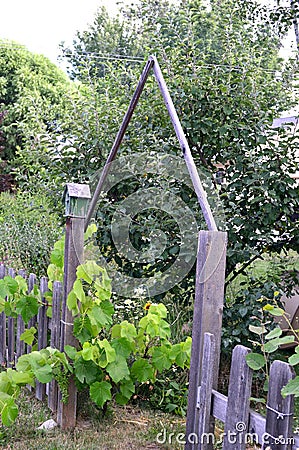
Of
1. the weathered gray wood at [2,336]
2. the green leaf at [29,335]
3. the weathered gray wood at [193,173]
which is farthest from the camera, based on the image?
the weathered gray wood at [2,336]

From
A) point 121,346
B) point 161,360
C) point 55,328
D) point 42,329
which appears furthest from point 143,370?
point 42,329

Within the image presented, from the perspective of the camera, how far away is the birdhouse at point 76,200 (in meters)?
3.01

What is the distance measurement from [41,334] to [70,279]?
0.66 meters

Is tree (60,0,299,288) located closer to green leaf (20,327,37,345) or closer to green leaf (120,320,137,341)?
green leaf (120,320,137,341)

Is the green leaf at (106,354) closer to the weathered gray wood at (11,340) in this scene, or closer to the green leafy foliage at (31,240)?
the weathered gray wood at (11,340)

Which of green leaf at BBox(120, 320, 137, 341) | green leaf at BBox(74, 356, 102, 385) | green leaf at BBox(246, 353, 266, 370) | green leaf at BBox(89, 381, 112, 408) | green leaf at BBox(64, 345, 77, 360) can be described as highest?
green leaf at BBox(246, 353, 266, 370)

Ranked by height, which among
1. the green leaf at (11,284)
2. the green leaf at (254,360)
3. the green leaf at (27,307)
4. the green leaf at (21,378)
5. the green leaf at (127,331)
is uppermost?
the green leaf at (11,284)

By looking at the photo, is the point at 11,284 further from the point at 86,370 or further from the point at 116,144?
the point at 116,144

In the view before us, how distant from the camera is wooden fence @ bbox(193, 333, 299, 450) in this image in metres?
1.78

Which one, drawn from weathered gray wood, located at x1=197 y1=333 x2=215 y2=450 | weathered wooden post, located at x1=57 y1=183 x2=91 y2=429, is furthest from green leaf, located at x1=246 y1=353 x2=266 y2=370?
weathered wooden post, located at x1=57 y1=183 x2=91 y2=429

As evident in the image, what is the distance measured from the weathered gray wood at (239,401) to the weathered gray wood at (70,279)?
1.25 metres

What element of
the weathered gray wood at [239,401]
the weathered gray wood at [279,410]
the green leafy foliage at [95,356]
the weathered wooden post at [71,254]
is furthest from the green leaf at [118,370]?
the weathered gray wood at [279,410]

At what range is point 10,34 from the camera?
13.2 meters

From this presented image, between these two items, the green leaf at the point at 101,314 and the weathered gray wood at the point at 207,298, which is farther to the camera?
the green leaf at the point at 101,314
